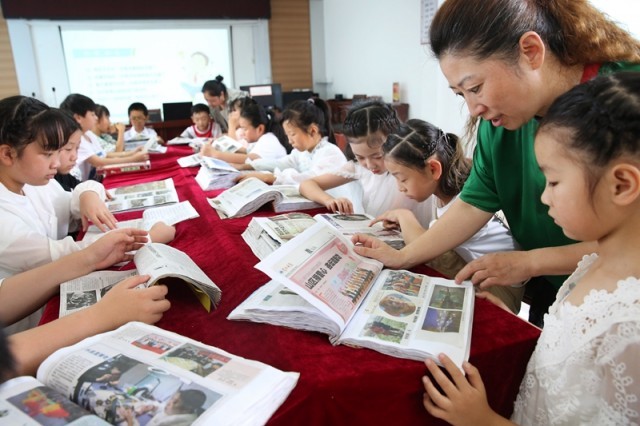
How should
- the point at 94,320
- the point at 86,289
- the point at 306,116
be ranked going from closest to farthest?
1. the point at 94,320
2. the point at 86,289
3. the point at 306,116

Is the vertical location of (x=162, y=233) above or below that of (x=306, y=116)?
below

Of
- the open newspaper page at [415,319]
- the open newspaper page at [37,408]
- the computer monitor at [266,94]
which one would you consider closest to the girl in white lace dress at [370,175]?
the open newspaper page at [415,319]

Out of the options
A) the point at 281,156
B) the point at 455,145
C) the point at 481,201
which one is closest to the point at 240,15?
the point at 281,156

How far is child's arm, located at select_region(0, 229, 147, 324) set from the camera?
99 cm

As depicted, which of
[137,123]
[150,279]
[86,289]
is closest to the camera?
[150,279]

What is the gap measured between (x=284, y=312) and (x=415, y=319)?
0.79 feet

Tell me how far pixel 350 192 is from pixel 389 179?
41 centimetres

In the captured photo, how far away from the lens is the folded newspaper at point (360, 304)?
0.75 m

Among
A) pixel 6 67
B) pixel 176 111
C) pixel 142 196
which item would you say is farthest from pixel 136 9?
pixel 142 196

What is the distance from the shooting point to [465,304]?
0.87m

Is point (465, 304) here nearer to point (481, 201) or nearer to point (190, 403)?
point (481, 201)

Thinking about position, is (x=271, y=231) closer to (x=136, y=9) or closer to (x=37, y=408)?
(x=37, y=408)

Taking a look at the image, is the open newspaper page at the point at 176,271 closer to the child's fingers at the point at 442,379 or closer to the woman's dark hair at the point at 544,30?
the child's fingers at the point at 442,379

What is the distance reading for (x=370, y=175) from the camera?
195 cm
